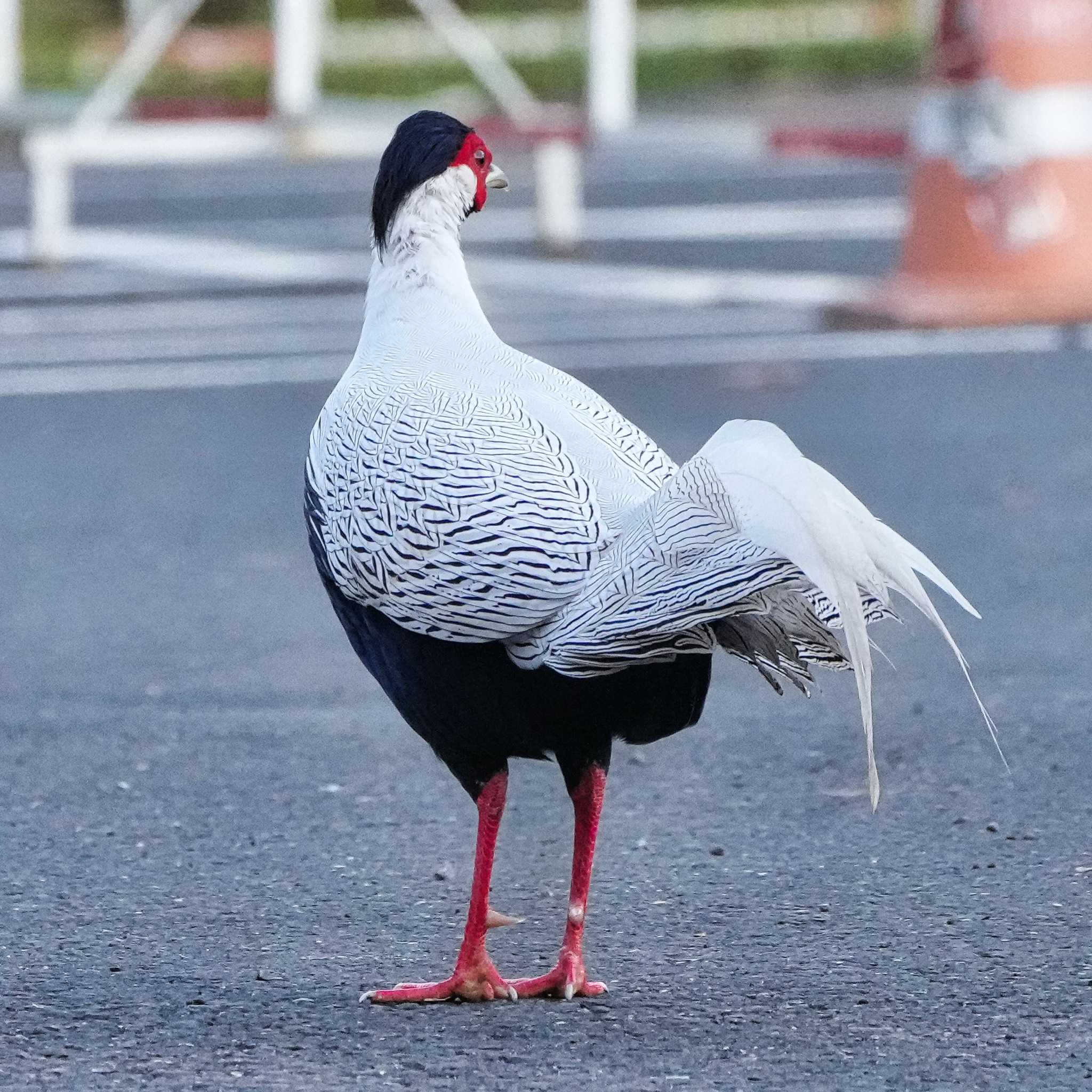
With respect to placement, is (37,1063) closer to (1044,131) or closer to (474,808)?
(474,808)

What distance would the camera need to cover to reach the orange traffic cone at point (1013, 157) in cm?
986

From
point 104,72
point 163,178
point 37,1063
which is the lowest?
point 37,1063

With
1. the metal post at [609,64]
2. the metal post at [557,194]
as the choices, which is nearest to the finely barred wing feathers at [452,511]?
the metal post at [557,194]

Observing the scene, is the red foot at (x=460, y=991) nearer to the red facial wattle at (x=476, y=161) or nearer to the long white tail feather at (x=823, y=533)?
the long white tail feather at (x=823, y=533)

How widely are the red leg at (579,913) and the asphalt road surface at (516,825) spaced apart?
1.9 inches

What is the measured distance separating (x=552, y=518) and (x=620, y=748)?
72.6 inches

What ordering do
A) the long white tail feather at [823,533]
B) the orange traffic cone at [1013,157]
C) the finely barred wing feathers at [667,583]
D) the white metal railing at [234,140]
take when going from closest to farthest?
1. the long white tail feather at [823,533]
2. the finely barred wing feathers at [667,583]
3. the orange traffic cone at [1013,157]
4. the white metal railing at [234,140]

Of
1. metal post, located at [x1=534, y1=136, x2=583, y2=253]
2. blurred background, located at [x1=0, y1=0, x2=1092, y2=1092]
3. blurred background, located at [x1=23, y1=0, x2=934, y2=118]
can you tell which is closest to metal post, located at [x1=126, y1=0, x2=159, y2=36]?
blurred background, located at [x1=23, y1=0, x2=934, y2=118]

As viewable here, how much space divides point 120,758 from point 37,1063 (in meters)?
1.75

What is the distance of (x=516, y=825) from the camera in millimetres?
4492

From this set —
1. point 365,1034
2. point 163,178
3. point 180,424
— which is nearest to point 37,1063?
point 365,1034

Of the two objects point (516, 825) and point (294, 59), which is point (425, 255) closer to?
point (516, 825)

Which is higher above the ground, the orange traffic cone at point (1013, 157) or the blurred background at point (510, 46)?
the blurred background at point (510, 46)

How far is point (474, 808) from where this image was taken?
4.56 meters
